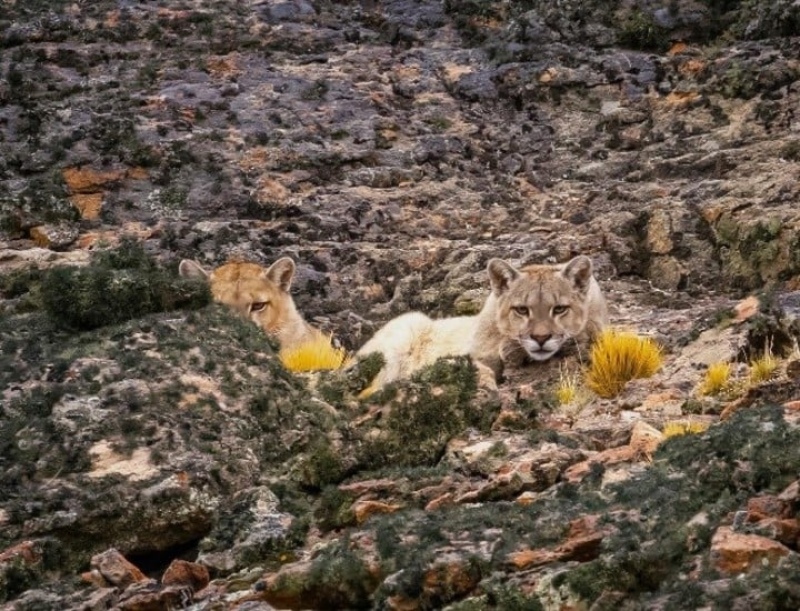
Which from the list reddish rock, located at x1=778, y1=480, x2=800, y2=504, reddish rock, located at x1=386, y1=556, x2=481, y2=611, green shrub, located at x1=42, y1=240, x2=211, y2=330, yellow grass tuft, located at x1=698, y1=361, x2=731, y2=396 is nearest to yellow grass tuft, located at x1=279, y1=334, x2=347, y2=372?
green shrub, located at x1=42, y1=240, x2=211, y2=330

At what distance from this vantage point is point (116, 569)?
8727 mm

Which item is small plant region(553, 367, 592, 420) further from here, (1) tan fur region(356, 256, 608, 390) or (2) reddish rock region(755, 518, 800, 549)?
(2) reddish rock region(755, 518, 800, 549)

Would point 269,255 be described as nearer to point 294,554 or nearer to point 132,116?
point 132,116

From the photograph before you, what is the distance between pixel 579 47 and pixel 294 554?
13.6 m

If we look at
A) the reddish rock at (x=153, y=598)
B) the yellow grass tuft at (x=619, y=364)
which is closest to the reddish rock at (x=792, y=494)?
the reddish rock at (x=153, y=598)

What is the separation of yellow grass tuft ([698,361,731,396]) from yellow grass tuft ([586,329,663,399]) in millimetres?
909

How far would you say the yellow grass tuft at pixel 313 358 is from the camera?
13.8m

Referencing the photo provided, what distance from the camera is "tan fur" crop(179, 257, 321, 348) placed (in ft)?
54.1

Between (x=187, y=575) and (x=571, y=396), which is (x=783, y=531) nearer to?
(x=187, y=575)

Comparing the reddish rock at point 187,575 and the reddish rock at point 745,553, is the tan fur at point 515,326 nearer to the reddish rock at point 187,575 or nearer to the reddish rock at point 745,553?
the reddish rock at point 187,575

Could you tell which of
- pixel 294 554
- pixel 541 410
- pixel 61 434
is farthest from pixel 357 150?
pixel 294 554

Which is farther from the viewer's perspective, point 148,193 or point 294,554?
point 148,193

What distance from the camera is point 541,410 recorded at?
11344 mm

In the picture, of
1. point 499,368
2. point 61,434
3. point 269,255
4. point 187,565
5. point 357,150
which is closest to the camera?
point 187,565
